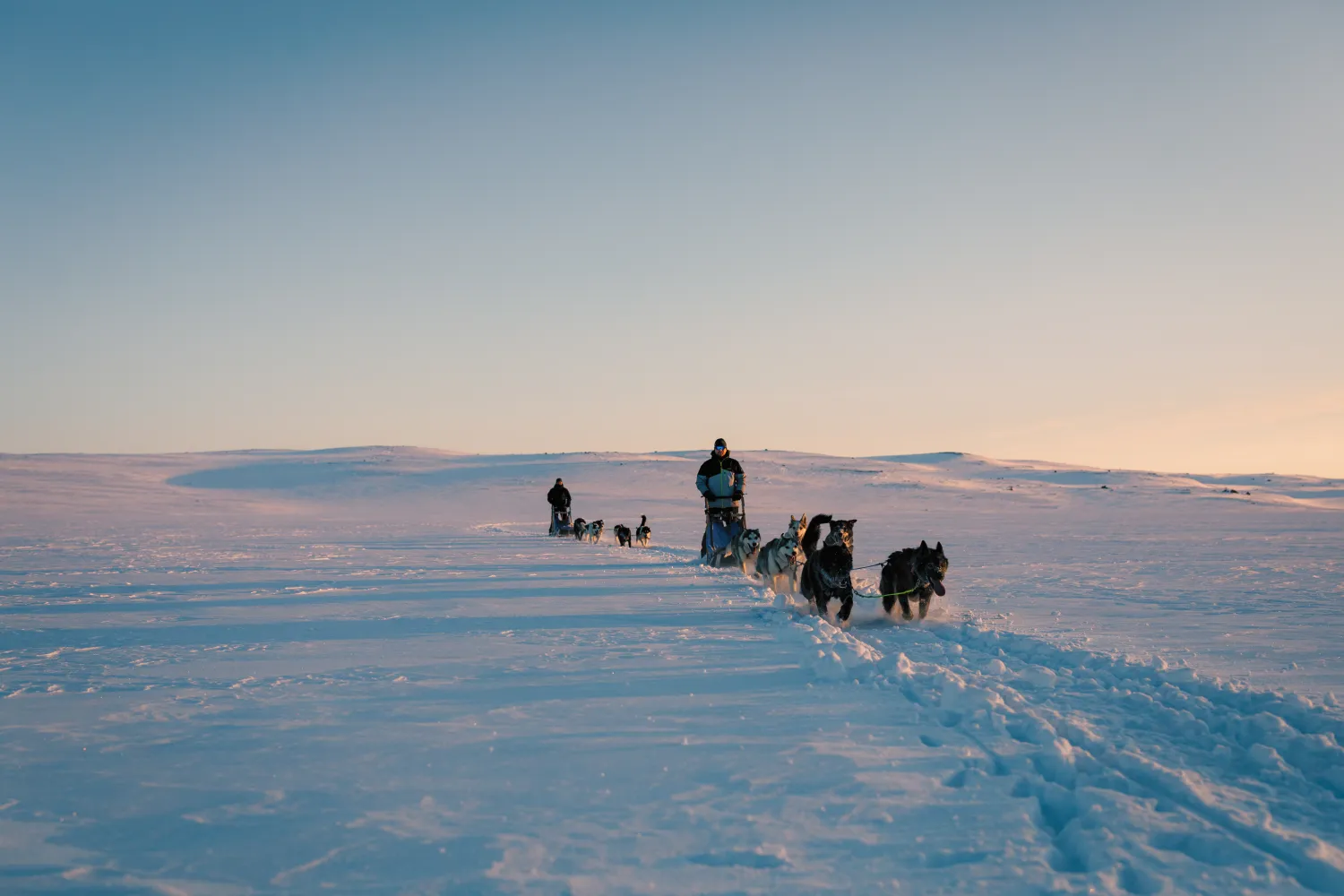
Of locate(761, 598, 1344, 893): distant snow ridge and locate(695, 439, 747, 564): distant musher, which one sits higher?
locate(695, 439, 747, 564): distant musher

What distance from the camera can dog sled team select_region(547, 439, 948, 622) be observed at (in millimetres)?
8594

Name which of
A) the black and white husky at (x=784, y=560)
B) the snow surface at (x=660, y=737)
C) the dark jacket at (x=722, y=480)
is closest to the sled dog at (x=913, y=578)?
the snow surface at (x=660, y=737)

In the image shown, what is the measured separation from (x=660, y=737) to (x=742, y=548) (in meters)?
9.13

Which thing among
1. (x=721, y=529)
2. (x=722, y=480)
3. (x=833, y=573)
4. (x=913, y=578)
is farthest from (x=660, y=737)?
(x=721, y=529)

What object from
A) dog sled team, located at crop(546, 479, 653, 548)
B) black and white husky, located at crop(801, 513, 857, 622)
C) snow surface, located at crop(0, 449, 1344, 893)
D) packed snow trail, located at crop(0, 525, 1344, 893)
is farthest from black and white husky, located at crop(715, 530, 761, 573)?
dog sled team, located at crop(546, 479, 653, 548)

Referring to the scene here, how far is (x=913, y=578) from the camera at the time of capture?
28.5 feet

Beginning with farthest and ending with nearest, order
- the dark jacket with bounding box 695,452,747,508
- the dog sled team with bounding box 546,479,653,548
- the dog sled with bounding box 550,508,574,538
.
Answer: the dog sled with bounding box 550,508,574,538 → the dog sled team with bounding box 546,479,653,548 → the dark jacket with bounding box 695,452,747,508

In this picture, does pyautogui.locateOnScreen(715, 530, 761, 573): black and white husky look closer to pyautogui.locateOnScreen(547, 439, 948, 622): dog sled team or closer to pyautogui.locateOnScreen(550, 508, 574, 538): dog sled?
pyautogui.locateOnScreen(547, 439, 948, 622): dog sled team

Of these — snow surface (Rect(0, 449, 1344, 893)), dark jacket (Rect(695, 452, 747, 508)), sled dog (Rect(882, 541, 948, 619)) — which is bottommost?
snow surface (Rect(0, 449, 1344, 893))

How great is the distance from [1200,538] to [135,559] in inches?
968

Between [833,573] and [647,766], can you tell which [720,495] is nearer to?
[833,573]

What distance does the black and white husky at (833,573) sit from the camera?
8570 millimetres

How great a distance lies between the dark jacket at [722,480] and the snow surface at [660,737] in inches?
80.3

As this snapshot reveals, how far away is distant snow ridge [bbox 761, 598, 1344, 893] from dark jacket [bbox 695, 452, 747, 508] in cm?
736
